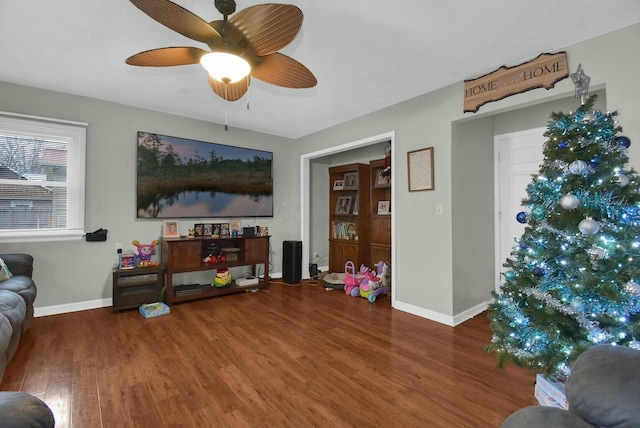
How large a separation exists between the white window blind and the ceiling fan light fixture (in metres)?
2.47

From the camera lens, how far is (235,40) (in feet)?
5.48

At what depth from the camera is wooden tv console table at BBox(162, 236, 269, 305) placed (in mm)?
3459

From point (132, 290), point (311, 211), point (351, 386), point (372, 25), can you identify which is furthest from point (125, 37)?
point (311, 211)

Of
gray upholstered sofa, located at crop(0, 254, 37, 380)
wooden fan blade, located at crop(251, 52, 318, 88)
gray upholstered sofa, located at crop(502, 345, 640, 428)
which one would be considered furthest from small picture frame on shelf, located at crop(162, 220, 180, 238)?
gray upholstered sofa, located at crop(502, 345, 640, 428)

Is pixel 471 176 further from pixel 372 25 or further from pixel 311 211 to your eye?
pixel 311 211

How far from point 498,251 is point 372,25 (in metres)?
2.89

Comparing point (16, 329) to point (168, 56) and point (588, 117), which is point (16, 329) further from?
point (588, 117)

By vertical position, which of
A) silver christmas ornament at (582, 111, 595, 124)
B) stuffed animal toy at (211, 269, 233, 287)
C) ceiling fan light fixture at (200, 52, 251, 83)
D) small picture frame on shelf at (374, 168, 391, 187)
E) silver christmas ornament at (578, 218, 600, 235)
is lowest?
stuffed animal toy at (211, 269, 233, 287)

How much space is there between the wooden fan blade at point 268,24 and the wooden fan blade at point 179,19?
0.16 metres

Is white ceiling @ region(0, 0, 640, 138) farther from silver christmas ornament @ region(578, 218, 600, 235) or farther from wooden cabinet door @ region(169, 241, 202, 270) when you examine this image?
wooden cabinet door @ region(169, 241, 202, 270)

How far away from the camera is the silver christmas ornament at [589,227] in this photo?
4.35ft

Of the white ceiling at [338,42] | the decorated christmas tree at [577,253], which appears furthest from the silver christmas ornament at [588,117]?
the white ceiling at [338,42]

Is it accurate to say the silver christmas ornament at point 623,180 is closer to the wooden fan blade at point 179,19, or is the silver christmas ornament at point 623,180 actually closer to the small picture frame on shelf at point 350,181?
the wooden fan blade at point 179,19

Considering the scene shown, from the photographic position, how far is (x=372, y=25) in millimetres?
1990
